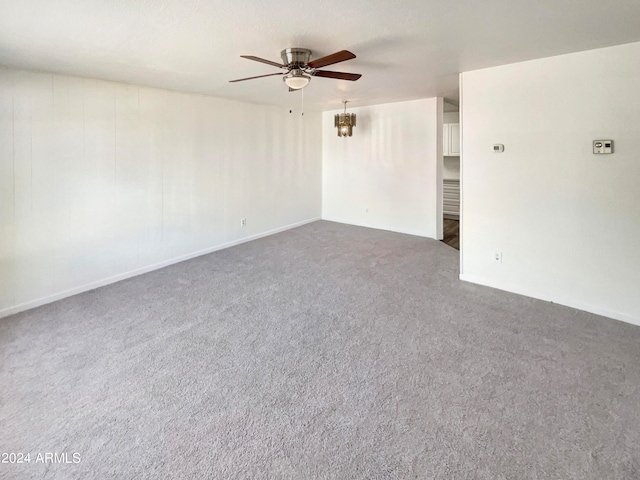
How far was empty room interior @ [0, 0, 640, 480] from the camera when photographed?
1774mm

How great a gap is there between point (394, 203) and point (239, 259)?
3.22 m

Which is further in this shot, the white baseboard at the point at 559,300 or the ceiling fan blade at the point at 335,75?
the white baseboard at the point at 559,300

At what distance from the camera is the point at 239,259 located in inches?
193

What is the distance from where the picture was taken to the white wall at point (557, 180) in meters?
2.91

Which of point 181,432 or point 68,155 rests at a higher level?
point 68,155

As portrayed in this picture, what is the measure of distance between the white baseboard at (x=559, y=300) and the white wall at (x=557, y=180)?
0.04 feet

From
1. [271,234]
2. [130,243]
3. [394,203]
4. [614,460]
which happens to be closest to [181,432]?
[614,460]

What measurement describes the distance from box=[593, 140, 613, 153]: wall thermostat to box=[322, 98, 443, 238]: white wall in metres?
2.85

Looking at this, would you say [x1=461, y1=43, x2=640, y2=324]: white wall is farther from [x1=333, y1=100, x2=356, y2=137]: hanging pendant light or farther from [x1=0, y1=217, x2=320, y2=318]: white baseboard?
[x1=0, y1=217, x2=320, y2=318]: white baseboard

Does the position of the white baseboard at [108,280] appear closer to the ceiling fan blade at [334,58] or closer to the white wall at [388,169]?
the white wall at [388,169]

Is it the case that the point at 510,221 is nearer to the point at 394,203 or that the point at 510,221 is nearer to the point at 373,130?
the point at 394,203

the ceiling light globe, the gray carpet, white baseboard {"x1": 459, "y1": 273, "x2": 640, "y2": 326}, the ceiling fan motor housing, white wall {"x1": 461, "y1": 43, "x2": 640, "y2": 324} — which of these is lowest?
the gray carpet

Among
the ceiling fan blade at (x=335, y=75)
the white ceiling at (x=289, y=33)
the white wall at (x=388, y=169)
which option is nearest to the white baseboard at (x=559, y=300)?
the white wall at (x=388, y=169)

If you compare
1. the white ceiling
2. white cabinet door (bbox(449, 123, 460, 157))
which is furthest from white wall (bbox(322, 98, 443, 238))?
the white ceiling
